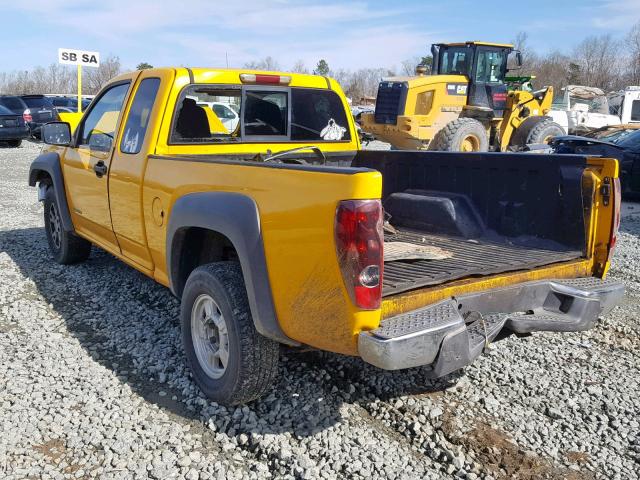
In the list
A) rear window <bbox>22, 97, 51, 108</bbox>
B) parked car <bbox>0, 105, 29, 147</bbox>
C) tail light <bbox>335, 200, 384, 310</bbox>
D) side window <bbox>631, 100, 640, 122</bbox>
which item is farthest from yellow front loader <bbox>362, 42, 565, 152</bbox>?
side window <bbox>631, 100, 640, 122</bbox>

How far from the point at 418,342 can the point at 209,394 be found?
4.75ft

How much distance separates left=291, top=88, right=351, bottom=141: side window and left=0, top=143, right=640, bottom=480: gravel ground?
190 cm

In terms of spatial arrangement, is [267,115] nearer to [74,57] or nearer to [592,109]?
[74,57]

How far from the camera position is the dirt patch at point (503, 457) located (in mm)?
2943

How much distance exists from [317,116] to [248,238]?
7.88ft

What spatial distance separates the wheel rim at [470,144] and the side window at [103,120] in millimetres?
9408

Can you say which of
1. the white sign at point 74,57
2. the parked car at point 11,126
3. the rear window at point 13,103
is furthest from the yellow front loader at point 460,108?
the rear window at point 13,103

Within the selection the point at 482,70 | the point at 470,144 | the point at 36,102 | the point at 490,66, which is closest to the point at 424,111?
the point at 470,144

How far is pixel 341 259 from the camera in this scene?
265 centimetres

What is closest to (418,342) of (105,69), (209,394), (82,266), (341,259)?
(341,259)

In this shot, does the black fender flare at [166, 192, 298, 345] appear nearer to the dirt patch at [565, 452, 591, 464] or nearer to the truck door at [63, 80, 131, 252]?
the dirt patch at [565, 452, 591, 464]

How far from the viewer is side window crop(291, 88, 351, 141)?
5059 mm

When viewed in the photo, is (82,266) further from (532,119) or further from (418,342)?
(532,119)

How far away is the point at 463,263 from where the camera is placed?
3627mm
